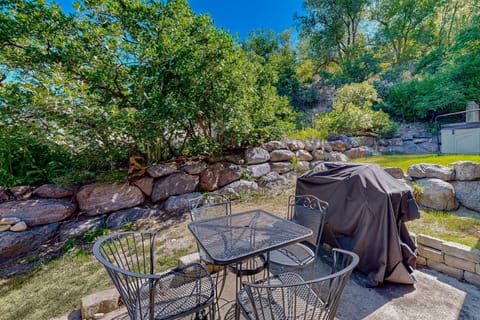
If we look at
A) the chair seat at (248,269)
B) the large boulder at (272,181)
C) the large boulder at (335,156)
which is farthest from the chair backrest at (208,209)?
the large boulder at (335,156)

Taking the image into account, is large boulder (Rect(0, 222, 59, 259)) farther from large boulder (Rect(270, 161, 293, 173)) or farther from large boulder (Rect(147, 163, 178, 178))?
large boulder (Rect(270, 161, 293, 173))

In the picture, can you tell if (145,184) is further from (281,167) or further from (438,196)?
(438,196)

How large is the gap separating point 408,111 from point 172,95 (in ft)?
40.2

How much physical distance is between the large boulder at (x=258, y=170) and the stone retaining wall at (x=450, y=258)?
3514 millimetres

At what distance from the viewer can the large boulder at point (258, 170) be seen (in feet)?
17.8

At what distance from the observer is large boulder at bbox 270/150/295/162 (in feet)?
19.4

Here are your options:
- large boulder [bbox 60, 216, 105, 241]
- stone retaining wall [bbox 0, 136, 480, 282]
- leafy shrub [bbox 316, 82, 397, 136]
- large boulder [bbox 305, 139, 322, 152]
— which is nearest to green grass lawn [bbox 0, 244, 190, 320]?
large boulder [bbox 60, 216, 105, 241]

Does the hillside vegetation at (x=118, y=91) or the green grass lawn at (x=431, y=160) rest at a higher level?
the hillside vegetation at (x=118, y=91)

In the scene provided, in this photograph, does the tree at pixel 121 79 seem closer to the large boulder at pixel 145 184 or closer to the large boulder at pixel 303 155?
the large boulder at pixel 145 184

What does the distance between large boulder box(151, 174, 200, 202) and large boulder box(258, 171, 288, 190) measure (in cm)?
179

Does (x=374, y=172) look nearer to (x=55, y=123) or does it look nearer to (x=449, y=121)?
(x=55, y=123)

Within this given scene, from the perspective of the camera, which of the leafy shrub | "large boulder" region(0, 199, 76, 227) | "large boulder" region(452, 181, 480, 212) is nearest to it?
"large boulder" region(0, 199, 76, 227)

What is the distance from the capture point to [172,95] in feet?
13.5

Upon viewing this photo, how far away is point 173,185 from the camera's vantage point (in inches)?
177
